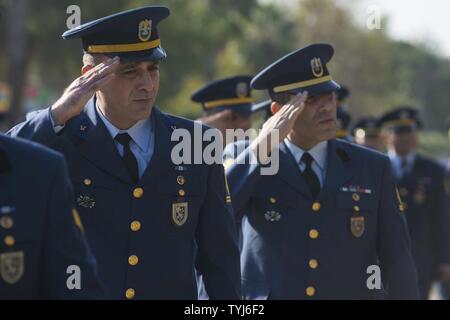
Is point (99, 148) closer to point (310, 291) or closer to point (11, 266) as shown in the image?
point (11, 266)

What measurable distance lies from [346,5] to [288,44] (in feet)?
12.9

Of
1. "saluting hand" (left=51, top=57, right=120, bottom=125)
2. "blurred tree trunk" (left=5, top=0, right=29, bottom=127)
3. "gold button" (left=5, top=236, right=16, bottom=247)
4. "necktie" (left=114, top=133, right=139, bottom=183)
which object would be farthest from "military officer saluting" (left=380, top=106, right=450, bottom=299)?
"blurred tree trunk" (left=5, top=0, right=29, bottom=127)

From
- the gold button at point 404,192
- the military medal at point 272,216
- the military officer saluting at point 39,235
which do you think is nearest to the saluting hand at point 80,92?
the military officer saluting at point 39,235

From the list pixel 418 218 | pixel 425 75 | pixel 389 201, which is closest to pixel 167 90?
pixel 418 218

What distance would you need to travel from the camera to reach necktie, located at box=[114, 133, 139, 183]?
453 cm

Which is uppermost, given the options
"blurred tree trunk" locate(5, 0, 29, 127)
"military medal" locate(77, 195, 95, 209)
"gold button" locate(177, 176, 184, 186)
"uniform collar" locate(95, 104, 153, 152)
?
"blurred tree trunk" locate(5, 0, 29, 127)

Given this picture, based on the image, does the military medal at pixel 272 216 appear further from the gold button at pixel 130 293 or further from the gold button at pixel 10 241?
the gold button at pixel 10 241

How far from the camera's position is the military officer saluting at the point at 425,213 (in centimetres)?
1024

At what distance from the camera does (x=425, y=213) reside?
34.1 ft

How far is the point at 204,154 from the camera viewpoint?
465 cm

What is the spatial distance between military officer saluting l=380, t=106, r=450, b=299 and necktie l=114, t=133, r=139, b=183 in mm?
6153

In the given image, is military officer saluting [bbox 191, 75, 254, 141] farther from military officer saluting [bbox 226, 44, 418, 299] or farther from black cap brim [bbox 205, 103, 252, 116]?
military officer saluting [bbox 226, 44, 418, 299]

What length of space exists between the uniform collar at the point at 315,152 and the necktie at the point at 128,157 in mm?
1329

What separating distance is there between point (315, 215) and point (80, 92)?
1681mm
